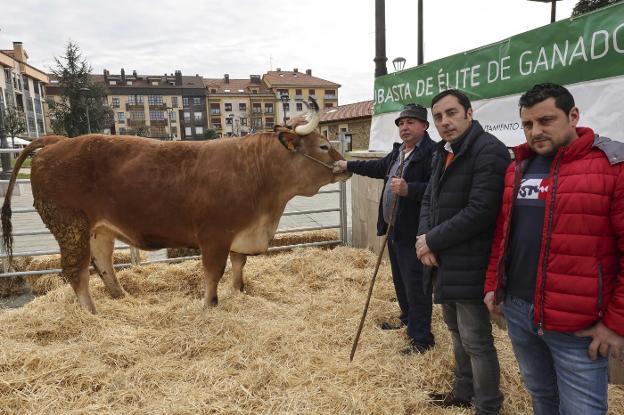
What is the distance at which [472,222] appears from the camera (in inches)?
86.6

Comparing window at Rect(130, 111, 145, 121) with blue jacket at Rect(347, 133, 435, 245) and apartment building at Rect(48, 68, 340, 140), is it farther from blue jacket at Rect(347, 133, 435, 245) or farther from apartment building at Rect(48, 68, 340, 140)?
blue jacket at Rect(347, 133, 435, 245)

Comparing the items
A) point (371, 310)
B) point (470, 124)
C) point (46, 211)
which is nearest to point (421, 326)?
point (371, 310)

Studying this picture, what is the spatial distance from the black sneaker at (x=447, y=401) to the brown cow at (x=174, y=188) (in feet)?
7.49

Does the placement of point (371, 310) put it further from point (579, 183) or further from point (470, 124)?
point (579, 183)

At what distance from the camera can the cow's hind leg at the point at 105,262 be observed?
4926 mm

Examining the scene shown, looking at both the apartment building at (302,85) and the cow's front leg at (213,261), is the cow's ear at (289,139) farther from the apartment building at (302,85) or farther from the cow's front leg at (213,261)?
the apartment building at (302,85)

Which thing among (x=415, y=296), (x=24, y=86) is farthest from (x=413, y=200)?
(x=24, y=86)

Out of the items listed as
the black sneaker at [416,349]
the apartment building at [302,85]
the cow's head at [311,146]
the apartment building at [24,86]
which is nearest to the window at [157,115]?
the apartment building at [24,86]

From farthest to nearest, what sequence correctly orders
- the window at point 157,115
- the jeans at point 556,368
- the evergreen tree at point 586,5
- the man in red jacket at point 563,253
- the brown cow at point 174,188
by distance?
the window at point 157,115 → the evergreen tree at point 586,5 → the brown cow at point 174,188 → the jeans at point 556,368 → the man in red jacket at point 563,253

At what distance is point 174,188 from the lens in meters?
4.23

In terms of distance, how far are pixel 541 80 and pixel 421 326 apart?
223 cm

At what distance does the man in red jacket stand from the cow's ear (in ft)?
8.49

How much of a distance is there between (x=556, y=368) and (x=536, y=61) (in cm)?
258

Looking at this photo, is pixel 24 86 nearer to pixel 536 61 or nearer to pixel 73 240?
pixel 73 240
